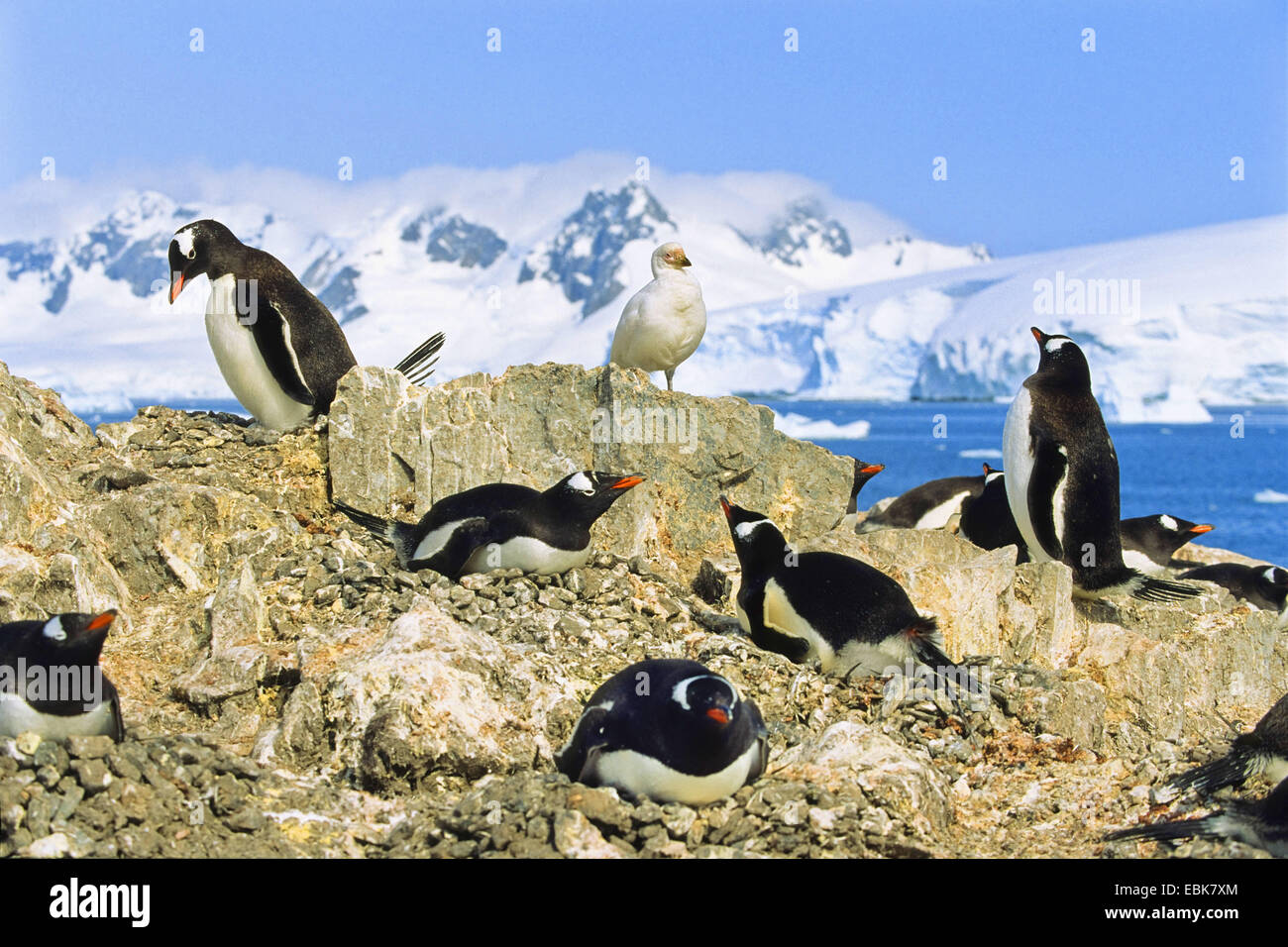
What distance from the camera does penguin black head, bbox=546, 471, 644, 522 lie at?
18.8ft

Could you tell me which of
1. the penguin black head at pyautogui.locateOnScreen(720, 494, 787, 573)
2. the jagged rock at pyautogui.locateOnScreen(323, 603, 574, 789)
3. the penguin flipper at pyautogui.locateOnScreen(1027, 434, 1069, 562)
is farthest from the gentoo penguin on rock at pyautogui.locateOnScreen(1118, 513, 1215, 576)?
the jagged rock at pyautogui.locateOnScreen(323, 603, 574, 789)

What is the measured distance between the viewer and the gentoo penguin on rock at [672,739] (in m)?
3.82

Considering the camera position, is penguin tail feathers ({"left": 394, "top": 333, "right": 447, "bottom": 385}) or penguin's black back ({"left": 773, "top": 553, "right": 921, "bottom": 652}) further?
penguin tail feathers ({"left": 394, "top": 333, "right": 447, "bottom": 385})

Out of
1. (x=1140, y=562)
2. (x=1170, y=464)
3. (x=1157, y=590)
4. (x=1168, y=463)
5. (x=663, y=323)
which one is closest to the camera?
(x=1157, y=590)

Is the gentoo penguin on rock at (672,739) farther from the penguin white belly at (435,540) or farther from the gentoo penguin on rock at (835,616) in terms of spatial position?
the penguin white belly at (435,540)

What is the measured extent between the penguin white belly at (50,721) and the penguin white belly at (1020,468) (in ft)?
16.4

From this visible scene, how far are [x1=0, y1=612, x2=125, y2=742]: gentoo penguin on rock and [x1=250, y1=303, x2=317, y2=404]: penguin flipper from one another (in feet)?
11.1

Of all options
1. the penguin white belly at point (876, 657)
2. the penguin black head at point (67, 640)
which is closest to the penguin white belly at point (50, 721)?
the penguin black head at point (67, 640)

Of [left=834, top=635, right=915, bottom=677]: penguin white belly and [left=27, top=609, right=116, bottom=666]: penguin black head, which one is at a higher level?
[left=27, top=609, right=116, bottom=666]: penguin black head

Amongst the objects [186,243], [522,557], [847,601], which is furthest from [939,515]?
[186,243]

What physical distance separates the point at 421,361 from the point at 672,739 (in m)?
4.43

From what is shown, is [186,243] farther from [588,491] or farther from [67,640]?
[67,640]

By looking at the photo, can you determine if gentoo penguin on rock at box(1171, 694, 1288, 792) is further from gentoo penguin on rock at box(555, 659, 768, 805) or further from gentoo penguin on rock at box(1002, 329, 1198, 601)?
gentoo penguin on rock at box(1002, 329, 1198, 601)

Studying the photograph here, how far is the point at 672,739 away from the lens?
3.83m
